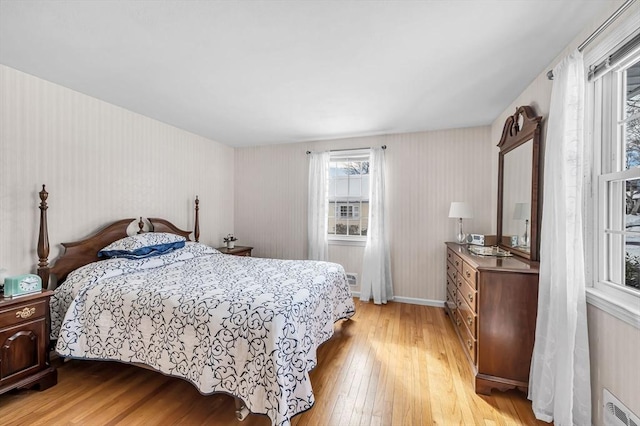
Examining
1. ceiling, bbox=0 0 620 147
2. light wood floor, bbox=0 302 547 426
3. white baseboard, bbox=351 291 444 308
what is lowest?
light wood floor, bbox=0 302 547 426

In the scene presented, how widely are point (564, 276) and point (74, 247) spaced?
3865 mm

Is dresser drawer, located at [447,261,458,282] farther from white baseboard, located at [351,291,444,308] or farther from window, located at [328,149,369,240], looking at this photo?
window, located at [328,149,369,240]

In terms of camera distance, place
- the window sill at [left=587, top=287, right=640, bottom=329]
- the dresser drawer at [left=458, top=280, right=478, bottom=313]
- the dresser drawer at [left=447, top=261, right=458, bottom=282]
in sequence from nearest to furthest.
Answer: the window sill at [left=587, top=287, right=640, bottom=329]
the dresser drawer at [left=458, top=280, right=478, bottom=313]
the dresser drawer at [left=447, top=261, right=458, bottom=282]

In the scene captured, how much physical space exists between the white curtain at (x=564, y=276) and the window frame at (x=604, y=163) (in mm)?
87

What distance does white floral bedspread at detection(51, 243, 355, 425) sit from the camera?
5.35ft

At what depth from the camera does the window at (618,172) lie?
4.85ft

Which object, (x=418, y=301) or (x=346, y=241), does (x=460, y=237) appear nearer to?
(x=418, y=301)

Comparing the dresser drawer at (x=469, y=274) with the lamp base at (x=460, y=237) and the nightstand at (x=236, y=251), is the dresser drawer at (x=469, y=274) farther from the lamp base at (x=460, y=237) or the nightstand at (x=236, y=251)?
the nightstand at (x=236, y=251)

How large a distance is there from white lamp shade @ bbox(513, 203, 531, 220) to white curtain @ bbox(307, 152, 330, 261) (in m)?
2.44

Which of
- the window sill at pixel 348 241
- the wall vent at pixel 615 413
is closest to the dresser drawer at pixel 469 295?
the wall vent at pixel 615 413

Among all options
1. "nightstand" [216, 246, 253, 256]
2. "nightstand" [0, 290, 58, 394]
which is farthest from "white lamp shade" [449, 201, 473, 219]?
"nightstand" [0, 290, 58, 394]

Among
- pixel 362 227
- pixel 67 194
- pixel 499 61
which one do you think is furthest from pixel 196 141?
pixel 499 61

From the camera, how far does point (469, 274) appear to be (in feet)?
7.66

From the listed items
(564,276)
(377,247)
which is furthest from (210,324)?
(377,247)
